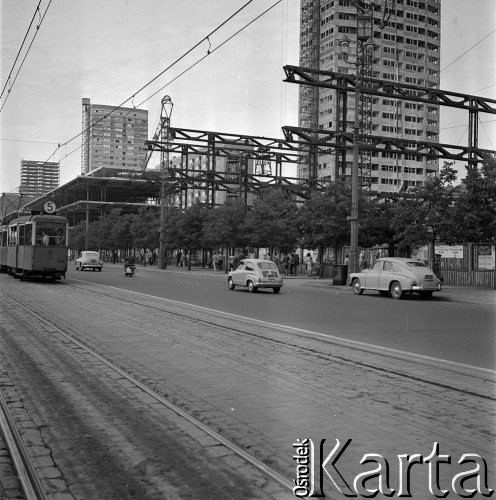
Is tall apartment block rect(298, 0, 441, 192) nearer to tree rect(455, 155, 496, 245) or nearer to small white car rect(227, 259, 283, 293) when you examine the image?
tree rect(455, 155, 496, 245)

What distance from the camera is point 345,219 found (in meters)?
35.0

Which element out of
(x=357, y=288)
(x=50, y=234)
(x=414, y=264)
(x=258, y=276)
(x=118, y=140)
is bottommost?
(x=357, y=288)

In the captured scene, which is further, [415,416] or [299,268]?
[299,268]

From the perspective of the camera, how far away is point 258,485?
4.28 metres

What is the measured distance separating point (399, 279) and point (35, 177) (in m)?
65.3

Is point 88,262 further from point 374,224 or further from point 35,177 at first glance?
→ point 35,177

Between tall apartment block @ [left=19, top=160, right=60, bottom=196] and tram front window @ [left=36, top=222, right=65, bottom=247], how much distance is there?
142 feet

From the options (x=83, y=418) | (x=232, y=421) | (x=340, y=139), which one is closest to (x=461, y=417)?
(x=232, y=421)

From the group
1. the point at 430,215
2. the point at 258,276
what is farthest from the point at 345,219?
the point at 258,276

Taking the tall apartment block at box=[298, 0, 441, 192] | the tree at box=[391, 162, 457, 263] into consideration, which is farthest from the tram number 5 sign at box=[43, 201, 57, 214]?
the tall apartment block at box=[298, 0, 441, 192]

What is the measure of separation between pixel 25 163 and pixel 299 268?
37.0 metres

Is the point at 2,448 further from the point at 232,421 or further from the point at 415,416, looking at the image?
the point at 415,416

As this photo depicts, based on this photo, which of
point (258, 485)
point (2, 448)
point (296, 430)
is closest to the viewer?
point (258, 485)

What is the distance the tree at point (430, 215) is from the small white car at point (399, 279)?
359 cm
